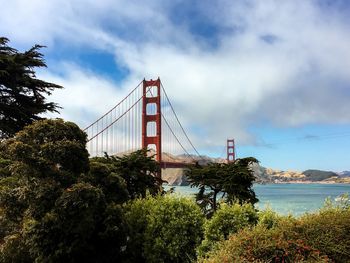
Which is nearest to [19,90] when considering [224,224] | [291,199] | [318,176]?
[224,224]

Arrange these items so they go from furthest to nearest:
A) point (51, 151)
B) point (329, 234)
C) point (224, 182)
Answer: point (224, 182) → point (51, 151) → point (329, 234)

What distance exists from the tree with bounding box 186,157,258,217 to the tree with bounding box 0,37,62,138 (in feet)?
21.2

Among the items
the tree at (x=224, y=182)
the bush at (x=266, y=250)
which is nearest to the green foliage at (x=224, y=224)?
the bush at (x=266, y=250)

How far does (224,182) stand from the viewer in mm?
14008

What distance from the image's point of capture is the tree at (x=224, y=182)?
13617 mm

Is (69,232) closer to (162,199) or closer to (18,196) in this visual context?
(18,196)

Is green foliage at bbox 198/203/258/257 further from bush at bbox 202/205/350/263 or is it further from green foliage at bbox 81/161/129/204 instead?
green foliage at bbox 81/161/129/204

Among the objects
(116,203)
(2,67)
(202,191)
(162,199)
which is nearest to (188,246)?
(162,199)

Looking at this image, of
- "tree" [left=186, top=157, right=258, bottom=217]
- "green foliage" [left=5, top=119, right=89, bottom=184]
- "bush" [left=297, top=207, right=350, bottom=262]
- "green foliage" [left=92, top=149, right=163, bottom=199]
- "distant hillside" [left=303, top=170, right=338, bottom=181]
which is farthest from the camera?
"distant hillside" [left=303, top=170, right=338, bottom=181]

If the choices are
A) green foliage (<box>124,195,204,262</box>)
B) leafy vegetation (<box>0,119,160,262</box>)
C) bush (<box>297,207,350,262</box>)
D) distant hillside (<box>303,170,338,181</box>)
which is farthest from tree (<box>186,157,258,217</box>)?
distant hillside (<box>303,170,338,181</box>)

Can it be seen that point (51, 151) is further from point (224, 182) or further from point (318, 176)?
point (318, 176)

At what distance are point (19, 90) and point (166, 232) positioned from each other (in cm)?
1072

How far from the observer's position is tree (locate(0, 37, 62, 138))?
16281 mm

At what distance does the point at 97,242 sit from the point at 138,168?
15.5ft
